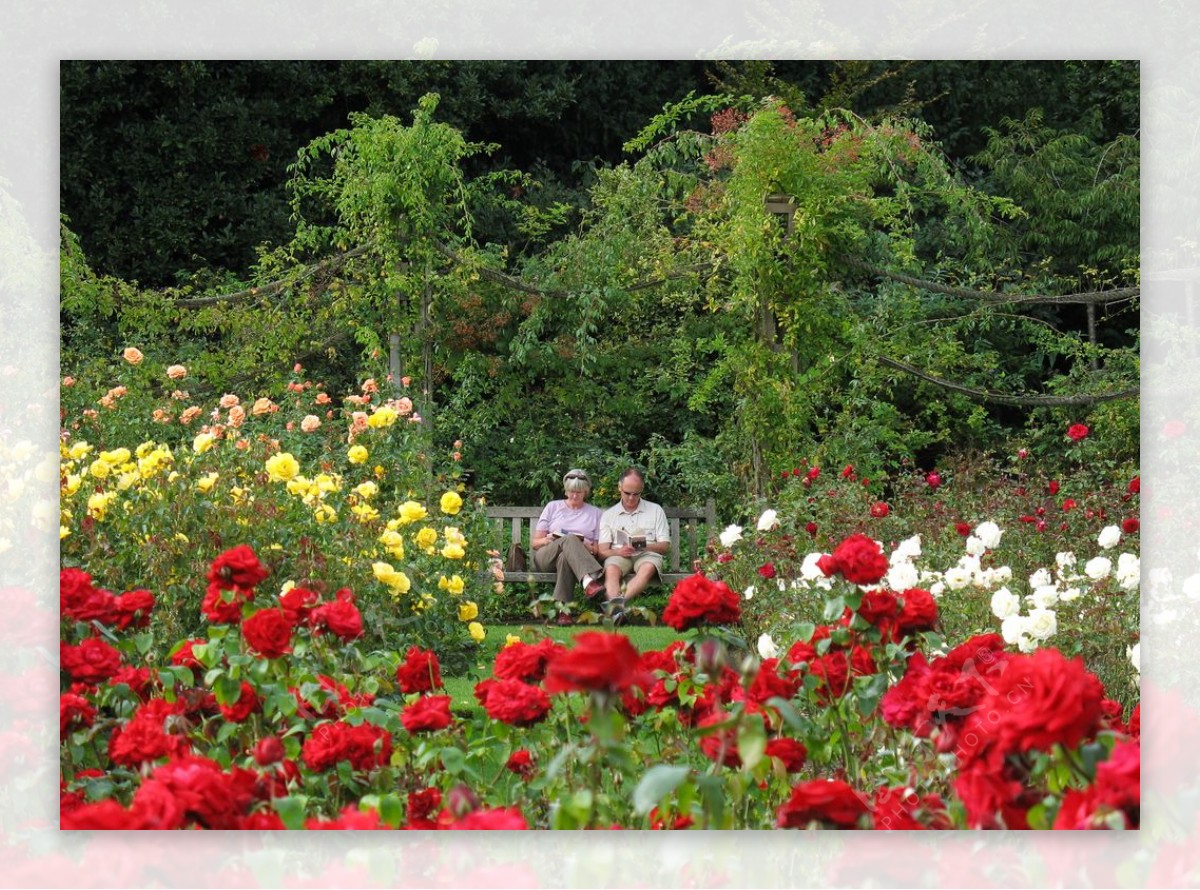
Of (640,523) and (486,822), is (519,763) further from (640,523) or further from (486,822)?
(640,523)

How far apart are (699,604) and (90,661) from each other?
854 mm

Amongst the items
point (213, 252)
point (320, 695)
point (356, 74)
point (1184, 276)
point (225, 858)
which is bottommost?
point (225, 858)

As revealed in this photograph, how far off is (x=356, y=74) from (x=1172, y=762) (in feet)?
15.6

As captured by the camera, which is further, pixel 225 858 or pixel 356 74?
pixel 356 74

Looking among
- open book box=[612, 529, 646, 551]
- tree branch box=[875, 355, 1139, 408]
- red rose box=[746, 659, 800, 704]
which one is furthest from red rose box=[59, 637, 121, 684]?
tree branch box=[875, 355, 1139, 408]

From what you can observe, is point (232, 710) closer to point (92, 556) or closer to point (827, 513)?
point (92, 556)

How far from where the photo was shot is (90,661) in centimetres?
189

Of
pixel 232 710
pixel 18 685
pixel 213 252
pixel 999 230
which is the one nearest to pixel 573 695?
pixel 232 710

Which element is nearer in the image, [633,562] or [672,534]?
[633,562]

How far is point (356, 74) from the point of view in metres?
5.57

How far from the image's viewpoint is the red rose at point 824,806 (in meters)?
1.41

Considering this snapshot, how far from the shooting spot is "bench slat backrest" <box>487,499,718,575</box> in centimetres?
584

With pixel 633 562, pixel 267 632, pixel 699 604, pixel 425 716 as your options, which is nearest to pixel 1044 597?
pixel 699 604

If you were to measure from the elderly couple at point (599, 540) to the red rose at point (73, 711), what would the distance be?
145 inches
